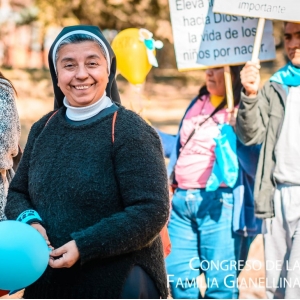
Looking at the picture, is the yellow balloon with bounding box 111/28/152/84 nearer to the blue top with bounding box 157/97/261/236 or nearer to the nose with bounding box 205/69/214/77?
the nose with bounding box 205/69/214/77

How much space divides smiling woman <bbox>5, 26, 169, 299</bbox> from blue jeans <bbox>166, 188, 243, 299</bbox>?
5.91 ft

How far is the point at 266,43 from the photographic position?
15.1 ft

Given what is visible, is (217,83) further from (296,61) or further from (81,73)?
(81,73)

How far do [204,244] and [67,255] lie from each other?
86.2 inches

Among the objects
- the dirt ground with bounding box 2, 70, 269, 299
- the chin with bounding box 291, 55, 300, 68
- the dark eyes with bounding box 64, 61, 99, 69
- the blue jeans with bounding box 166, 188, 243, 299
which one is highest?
the dark eyes with bounding box 64, 61, 99, 69

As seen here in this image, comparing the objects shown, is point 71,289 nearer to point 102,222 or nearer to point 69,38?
point 102,222

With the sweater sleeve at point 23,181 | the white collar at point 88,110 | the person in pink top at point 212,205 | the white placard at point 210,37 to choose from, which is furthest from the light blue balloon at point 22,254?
the white placard at point 210,37

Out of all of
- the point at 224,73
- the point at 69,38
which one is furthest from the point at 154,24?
the point at 69,38

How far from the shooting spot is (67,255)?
8.30 feet

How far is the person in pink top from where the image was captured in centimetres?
453

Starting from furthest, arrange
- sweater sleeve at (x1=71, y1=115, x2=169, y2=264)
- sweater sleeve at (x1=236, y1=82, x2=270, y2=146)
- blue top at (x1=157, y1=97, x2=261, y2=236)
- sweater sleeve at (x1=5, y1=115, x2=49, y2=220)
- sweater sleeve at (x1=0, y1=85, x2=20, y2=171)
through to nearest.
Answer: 1. blue top at (x1=157, y1=97, x2=261, y2=236)
2. sweater sleeve at (x1=236, y1=82, x2=270, y2=146)
3. sweater sleeve at (x1=0, y1=85, x2=20, y2=171)
4. sweater sleeve at (x1=5, y1=115, x2=49, y2=220)
5. sweater sleeve at (x1=71, y1=115, x2=169, y2=264)

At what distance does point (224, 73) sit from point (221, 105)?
0.75ft

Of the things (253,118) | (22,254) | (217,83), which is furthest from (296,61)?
(22,254)

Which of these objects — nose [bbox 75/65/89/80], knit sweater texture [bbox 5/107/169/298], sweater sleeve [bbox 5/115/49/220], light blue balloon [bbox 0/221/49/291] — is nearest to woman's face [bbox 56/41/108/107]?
nose [bbox 75/65/89/80]
